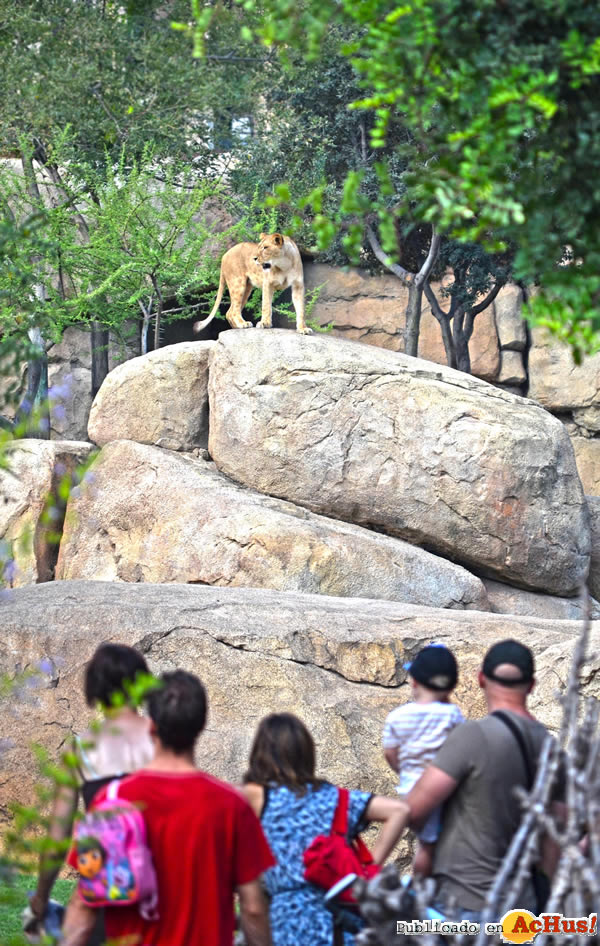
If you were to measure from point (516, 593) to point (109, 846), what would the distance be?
34.2 feet

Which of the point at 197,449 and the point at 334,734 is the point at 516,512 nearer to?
the point at 197,449

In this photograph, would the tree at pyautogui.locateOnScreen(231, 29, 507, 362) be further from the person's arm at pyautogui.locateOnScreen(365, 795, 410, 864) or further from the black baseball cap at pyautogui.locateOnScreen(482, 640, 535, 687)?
the person's arm at pyautogui.locateOnScreen(365, 795, 410, 864)

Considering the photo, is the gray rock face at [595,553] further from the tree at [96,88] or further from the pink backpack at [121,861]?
the pink backpack at [121,861]

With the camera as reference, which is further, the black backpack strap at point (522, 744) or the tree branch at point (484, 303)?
the tree branch at point (484, 303)

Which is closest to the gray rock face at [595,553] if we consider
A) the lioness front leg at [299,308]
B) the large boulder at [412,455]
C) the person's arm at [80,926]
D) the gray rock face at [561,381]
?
the large boulder at [412,455]

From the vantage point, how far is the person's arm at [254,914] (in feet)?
11.3

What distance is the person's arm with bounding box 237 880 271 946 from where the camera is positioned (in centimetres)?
344

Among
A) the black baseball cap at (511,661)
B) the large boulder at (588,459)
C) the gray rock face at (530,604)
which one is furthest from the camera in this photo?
the large boulder at (588,459)

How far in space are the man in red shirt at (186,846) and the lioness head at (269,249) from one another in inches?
415

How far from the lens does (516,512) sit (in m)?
12.6

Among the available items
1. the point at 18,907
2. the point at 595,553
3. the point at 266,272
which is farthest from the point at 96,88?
the point at 18,907

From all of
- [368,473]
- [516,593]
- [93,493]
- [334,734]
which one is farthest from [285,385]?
[334,734]

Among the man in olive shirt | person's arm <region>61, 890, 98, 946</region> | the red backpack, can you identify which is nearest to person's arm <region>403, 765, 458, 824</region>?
the man in olive shirt

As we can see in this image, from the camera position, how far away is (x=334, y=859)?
3857 mm
